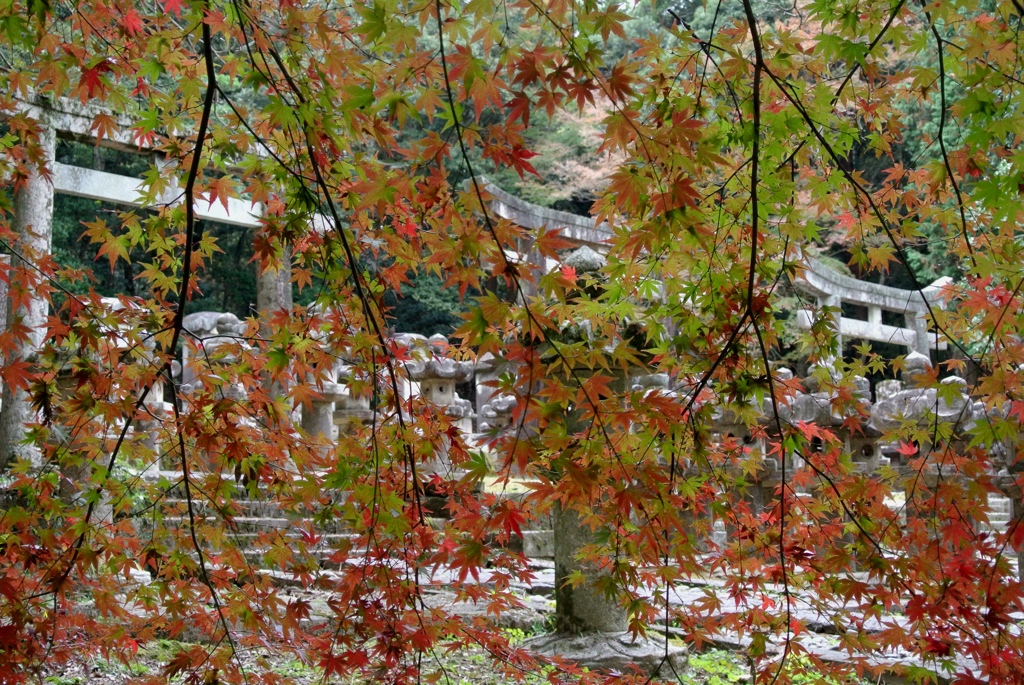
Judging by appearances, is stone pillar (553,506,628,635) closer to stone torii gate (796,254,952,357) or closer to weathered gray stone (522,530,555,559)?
weathered gray stone (522,530,555,559)

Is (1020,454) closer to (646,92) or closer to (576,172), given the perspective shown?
(646,92)

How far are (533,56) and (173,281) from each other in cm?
137

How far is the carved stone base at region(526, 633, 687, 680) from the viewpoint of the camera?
4.31 m

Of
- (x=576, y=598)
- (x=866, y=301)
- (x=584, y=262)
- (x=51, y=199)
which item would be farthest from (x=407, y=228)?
(x=866, y=301)

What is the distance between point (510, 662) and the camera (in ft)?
7.80

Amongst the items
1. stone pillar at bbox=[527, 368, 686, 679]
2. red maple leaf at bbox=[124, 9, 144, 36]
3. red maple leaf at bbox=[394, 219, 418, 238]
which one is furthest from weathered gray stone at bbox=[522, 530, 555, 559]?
red maple leaf at bbox=[124, 9, 144, 36]

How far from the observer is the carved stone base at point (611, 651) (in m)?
4.31

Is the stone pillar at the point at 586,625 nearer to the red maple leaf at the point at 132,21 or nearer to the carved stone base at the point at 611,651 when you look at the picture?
the carved stone base at the point at 611,651

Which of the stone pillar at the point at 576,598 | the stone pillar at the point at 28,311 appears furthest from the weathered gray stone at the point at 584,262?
the stone pillar at the point at 28,311

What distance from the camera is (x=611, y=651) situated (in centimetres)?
440

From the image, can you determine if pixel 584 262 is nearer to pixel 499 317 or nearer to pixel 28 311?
pixel 499 317

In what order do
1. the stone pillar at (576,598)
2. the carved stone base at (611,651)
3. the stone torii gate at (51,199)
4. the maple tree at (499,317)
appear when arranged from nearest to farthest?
the maple tree at (499,317), the carved stone base at (611,651), the stone pillar at (576,598), the stone torii gate at (51,199)

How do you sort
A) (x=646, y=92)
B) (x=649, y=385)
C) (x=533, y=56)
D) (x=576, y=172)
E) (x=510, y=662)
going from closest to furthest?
(x=533, y=56), (x=510, y=662), (x=646, y=92), (x=649, y=385), (x=576, y=172)

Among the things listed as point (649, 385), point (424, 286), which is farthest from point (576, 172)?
point (649, 385)
